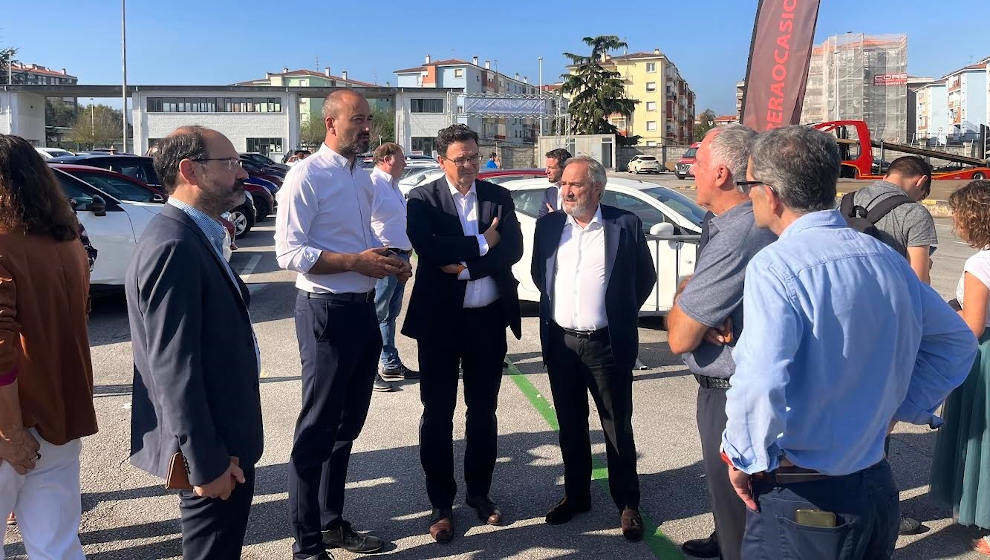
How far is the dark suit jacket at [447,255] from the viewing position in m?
4.07

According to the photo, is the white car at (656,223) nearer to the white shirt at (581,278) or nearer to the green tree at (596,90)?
the white shirt at (581,278)

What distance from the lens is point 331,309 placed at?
357 cm

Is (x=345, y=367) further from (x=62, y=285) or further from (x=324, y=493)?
(x=62, y=285)

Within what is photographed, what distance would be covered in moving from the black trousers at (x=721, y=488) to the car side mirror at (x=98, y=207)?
26.8 ft

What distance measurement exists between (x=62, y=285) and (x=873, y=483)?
2.61 m

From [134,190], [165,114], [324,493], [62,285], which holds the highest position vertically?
→ [165,114]

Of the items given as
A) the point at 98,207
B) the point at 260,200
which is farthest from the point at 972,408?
the point at 260,200

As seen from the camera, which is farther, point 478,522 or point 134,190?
point 134,190

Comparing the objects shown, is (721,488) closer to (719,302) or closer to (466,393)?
(719,302)

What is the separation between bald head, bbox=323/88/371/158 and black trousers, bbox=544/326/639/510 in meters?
1.39

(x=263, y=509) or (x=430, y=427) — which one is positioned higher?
(x=430, y=427)

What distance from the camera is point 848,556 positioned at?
2.07 m

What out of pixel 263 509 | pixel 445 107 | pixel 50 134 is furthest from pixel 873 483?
pixel 50 134

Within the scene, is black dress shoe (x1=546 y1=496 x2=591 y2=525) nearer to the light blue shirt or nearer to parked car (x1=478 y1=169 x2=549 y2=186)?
the light blue shirt
